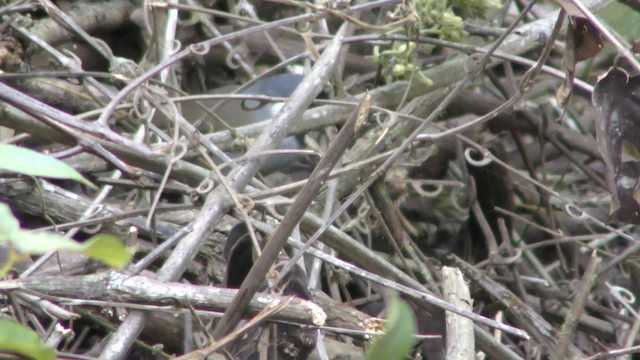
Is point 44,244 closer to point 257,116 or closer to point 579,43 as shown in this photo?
point 579,43

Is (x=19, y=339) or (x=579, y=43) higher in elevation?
(x=579, y=43)

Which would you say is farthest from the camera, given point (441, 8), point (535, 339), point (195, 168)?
point (441, 8)

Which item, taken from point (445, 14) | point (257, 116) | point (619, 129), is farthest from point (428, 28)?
point (619, 129)

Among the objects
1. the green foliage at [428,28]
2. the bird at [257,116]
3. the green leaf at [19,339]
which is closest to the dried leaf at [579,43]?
the green foliage at [428,28]

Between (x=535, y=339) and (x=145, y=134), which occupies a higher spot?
(x=145, y=134)

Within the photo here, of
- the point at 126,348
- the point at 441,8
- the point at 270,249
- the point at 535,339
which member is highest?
the point at 441,8

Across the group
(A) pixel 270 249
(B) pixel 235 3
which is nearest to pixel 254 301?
(A) pixel 270 249

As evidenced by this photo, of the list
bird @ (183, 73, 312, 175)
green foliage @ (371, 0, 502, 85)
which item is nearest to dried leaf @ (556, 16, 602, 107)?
green foliage @ (371, 0, 502, 85)

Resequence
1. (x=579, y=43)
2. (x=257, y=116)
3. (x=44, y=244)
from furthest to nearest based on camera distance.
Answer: (x=257, y=116)
(x=579, y=43)
(x=44, y=244)

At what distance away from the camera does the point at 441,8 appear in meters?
1.60

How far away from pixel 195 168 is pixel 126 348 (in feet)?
1.28

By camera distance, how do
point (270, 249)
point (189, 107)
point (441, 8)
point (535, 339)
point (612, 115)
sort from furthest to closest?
1. point (189, 107)
2. point (441, 8)
3. point (535, 339)
4. point (612, 115)
5. point (270, 249)

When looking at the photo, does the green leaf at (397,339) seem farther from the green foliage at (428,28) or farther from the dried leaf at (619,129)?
the green foliage at (428,28)

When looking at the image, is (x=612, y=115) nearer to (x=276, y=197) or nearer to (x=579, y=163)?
(x=276, y=197)
